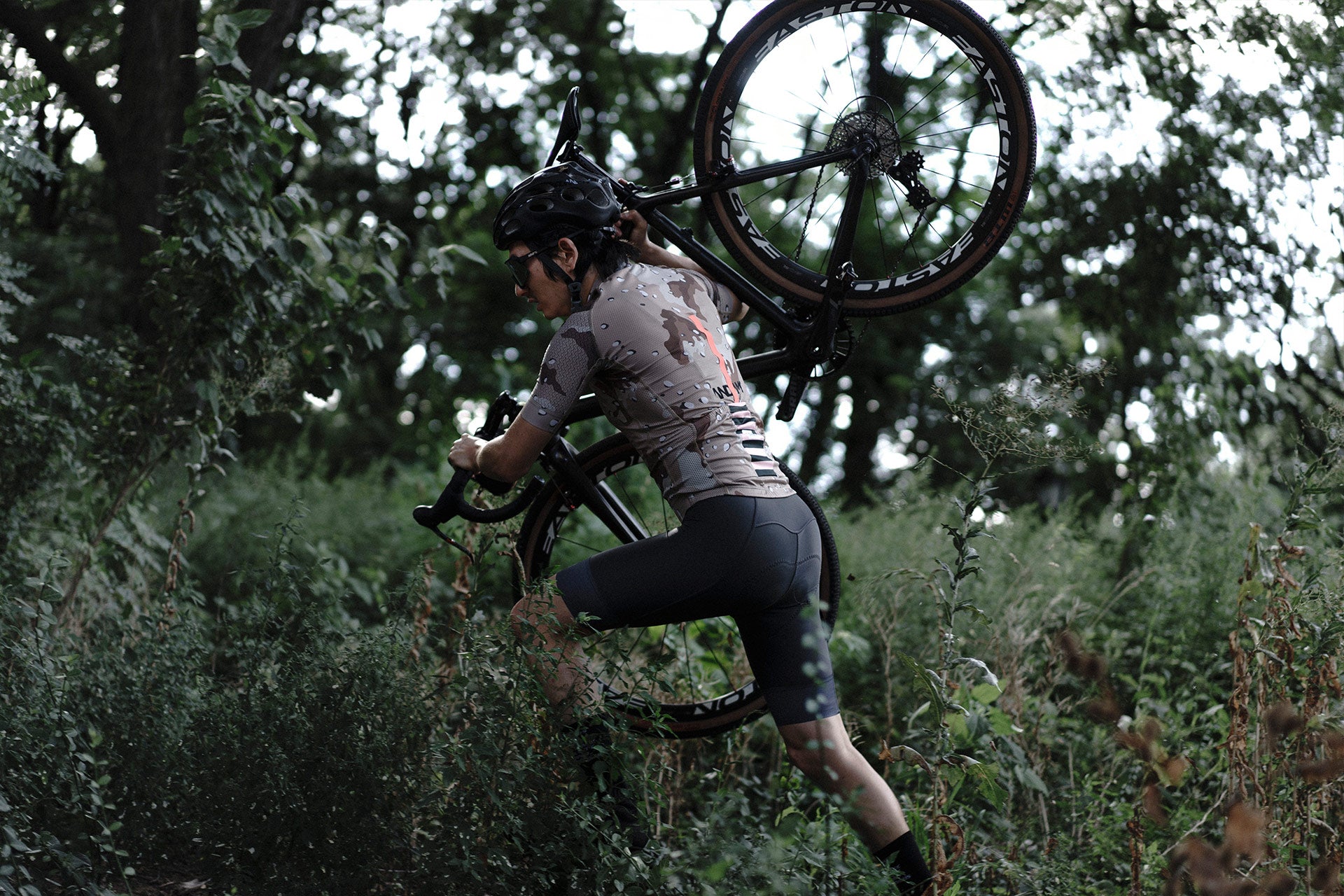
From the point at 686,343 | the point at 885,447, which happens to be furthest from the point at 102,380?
the point at 885,447

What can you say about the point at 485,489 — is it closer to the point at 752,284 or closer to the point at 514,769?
the point at 514,769

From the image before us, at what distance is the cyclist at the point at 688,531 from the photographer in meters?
3.02

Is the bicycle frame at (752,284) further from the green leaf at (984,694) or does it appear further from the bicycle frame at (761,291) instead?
the green leaf at (984,694)

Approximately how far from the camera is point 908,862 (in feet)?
9.71

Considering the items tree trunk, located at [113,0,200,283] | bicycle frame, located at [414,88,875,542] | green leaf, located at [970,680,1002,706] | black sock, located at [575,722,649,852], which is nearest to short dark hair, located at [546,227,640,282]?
bicycle frame, located at [414,88,875,542]

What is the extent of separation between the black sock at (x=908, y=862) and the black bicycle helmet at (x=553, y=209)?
1836 millimetres

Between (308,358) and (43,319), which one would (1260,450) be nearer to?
(308,358)

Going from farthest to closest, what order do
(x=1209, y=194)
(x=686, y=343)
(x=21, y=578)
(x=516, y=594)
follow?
(x=1209, y=194), (x=21, y=578), (x=516, y=594), (x=686, y=343)

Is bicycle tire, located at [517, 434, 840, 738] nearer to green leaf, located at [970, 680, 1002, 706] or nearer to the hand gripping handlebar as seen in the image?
the hand gripping handlebar

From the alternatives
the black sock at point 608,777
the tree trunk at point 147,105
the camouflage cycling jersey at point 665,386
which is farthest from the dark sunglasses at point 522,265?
the tree trunk at point 147,105

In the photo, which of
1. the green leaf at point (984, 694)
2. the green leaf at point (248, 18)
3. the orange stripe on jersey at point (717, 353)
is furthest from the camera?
the green leaf at point (248, 18)

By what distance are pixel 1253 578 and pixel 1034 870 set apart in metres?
1.12

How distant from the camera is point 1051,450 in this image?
124 inches

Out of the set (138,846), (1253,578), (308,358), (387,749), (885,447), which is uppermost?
(885,447)
